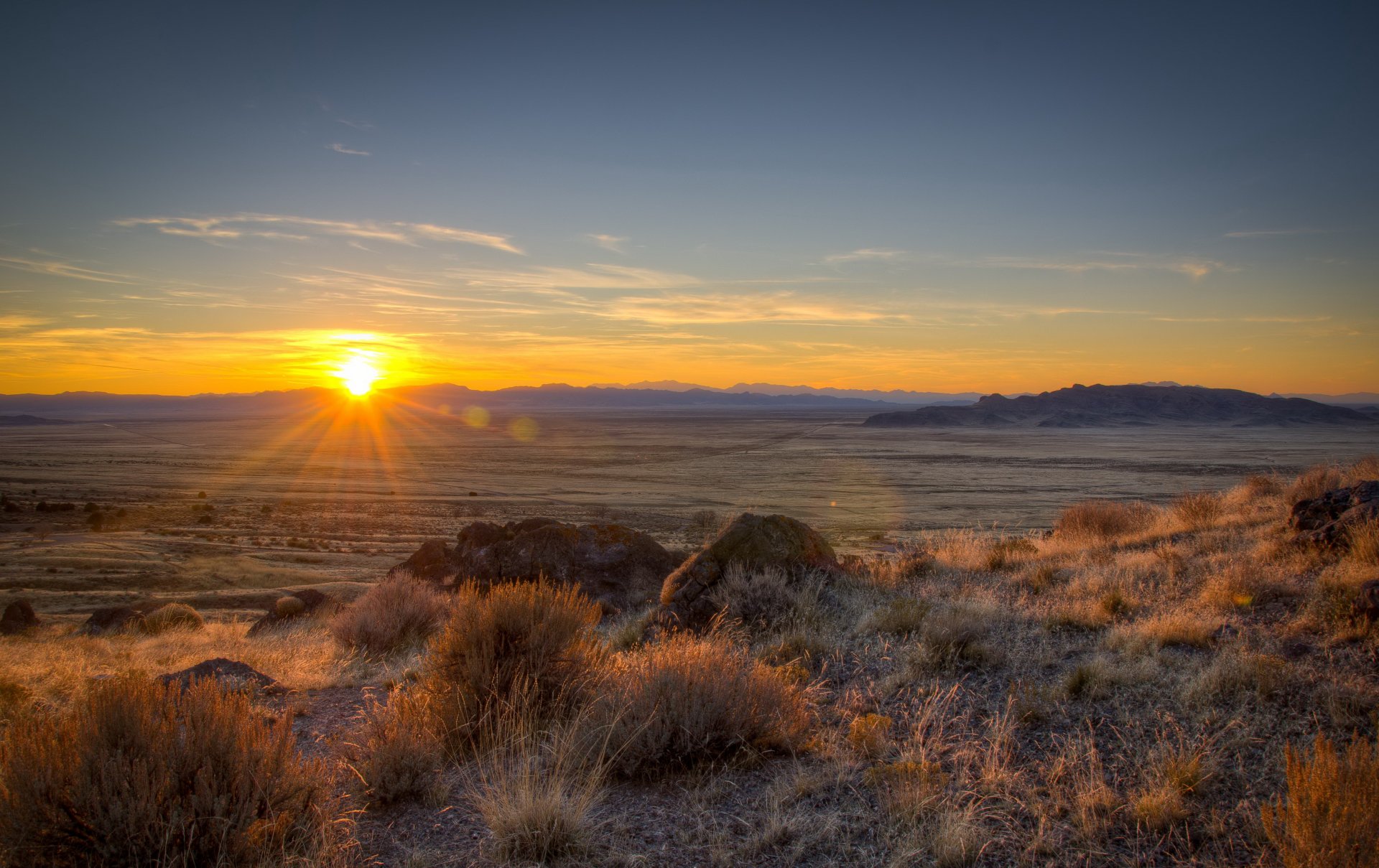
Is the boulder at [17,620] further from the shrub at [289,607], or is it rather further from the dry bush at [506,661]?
the dry bush at [506,661]

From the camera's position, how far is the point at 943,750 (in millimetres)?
4090

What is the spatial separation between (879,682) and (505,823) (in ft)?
10.1

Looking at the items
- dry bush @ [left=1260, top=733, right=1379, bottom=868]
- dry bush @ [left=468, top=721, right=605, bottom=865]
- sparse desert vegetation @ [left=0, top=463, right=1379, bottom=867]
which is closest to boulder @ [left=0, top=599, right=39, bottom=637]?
sparse desert vegetation @ [left=0, top=463, right=1379, bottom=867]

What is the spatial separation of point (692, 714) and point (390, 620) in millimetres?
7078

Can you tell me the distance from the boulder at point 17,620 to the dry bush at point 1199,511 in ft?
73.9

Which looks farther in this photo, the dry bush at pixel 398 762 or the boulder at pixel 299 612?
the boulder at pixel 299 612

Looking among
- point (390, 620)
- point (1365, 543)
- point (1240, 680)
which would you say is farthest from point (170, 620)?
point (1365, 543)

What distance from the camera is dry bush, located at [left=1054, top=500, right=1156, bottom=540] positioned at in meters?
11.8

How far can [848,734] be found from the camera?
439cm

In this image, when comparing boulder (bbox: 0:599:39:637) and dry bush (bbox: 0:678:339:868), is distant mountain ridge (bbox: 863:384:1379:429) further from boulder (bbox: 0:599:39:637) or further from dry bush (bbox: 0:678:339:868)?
dry bush (bbox: 0:678:339:868)

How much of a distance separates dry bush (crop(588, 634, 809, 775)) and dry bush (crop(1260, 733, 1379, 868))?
7.51ft

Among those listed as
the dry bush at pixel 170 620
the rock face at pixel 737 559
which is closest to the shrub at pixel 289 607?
the dry bush at pixel 170 620

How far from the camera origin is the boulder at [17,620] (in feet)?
49.7

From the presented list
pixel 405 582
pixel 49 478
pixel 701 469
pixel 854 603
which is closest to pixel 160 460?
pixel 49 478
